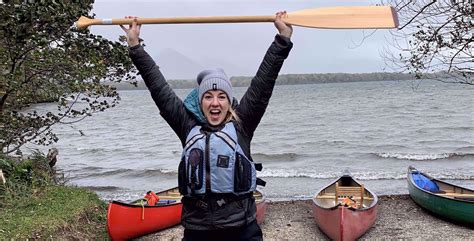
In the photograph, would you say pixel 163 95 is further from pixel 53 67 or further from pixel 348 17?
pixel 53 67

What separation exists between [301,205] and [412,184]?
2.09 meters

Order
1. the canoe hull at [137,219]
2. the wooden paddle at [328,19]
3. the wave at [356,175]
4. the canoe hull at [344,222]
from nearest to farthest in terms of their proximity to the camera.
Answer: the wooden paddle at [328,19], the canoe hull at [137,219], the canoe hull at [344,222], the wave at [356,175]

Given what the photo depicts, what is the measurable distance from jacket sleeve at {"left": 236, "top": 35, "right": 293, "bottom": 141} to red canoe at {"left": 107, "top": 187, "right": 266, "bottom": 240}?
435 centimetres

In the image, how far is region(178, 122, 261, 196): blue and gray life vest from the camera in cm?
238

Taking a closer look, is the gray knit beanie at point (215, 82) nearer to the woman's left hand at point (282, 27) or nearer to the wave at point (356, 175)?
the woman's left hand at point (282, 27)

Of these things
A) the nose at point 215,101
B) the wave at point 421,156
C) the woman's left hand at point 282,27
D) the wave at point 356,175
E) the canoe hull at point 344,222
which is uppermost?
the woman's left hand at point 282,27

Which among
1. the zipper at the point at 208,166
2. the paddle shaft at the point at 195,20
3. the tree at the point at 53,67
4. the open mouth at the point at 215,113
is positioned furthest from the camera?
the tree at the point at 53,67

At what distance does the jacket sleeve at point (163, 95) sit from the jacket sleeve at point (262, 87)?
0.96ft

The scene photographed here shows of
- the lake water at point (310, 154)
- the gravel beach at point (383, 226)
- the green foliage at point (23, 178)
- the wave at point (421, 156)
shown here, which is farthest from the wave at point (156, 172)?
the wave at point (421, 156)

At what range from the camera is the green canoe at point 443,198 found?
7188mm

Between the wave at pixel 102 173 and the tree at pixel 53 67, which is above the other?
the tree at pixel 53 67

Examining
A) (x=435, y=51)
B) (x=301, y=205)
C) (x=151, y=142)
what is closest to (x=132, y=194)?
(x=301, y=205)

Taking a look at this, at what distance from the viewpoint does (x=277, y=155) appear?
709 inches

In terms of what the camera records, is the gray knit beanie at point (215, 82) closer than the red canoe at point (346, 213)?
Yes
